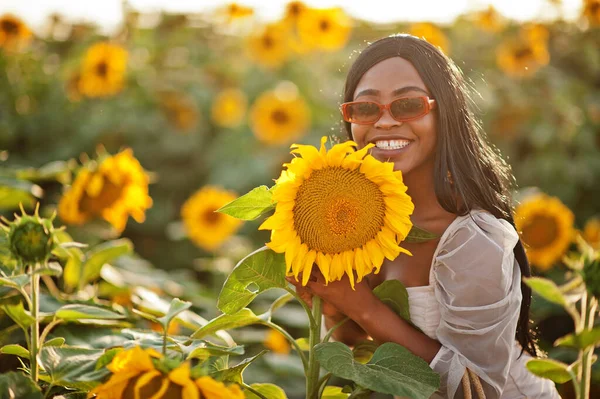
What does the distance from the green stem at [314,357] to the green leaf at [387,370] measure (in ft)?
0.22

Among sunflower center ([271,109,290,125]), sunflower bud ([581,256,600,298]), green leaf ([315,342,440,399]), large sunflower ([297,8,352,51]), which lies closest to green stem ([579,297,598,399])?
sunflower bud ([581,256,600,298])

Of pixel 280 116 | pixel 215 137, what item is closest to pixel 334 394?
pixel 280 116

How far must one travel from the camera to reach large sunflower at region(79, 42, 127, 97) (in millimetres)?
4113

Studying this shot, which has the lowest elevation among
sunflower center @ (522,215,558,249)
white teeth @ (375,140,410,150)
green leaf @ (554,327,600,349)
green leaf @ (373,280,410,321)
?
sunflower center @ (522,215,558,249)

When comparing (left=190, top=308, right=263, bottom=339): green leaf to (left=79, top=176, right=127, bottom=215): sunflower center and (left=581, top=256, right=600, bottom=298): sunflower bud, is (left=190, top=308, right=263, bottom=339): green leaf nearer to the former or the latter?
(left=581, top=256, right=600, bottom=298): sunflower bud

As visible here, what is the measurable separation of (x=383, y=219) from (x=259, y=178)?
9.68 ft

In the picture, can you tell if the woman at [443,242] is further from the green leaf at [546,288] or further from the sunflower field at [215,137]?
A: the green leaf at [546,288]

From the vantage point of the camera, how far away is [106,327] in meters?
1.62

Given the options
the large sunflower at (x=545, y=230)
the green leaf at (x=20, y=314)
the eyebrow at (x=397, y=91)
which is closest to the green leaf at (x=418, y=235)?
the eyebrow at (x=397, y=91)

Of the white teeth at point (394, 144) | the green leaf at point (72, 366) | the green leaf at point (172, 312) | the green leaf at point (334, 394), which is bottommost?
the green leaf at point (334, 394)

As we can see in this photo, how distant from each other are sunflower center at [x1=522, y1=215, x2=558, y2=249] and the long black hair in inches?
53.0

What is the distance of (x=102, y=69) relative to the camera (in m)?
4.16

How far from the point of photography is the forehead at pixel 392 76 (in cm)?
145

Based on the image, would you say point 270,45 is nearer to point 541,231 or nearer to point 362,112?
point 541,231
